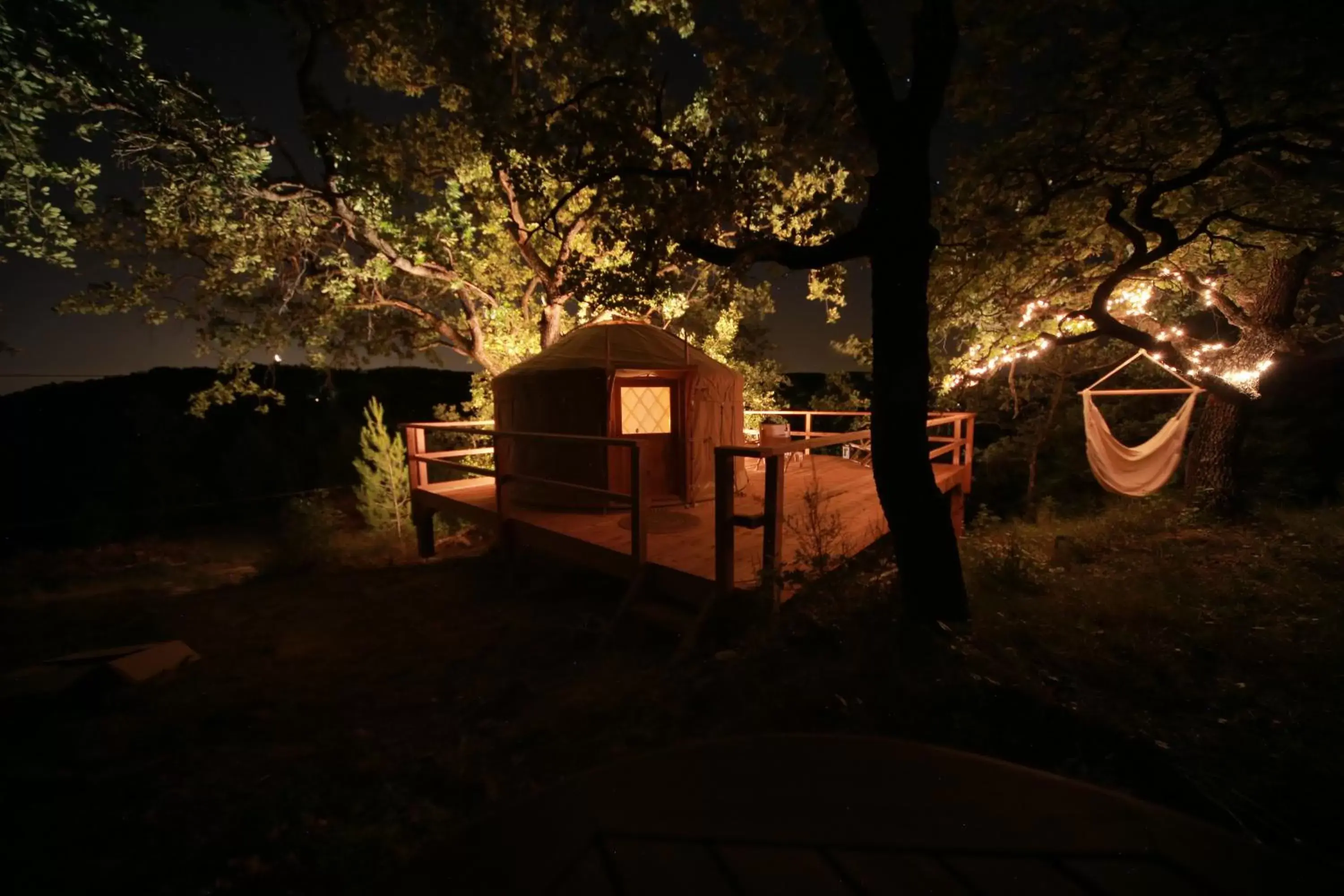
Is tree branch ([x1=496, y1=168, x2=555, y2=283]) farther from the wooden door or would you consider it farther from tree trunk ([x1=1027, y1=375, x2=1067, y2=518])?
tree trunk ([x1=1027, y1=375, x2=1067, y2=518])

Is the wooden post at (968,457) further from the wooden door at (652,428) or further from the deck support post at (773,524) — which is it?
the deck support post at (773,524)

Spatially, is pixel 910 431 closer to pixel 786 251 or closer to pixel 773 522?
pixel 773 522

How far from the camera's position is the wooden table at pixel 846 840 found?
36.6 inches

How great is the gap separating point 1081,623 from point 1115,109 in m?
4.17

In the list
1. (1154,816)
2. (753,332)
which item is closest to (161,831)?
(1154,816)

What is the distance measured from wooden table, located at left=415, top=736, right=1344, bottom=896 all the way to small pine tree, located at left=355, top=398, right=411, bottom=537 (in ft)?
33.9

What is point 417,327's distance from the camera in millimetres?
10812

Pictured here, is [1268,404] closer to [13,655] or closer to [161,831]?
[161,831]

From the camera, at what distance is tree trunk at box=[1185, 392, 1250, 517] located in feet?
21.6

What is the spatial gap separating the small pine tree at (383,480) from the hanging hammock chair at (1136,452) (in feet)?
36.9

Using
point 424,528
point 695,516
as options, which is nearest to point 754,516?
point 695,516

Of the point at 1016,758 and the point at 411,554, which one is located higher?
the point at 1016,758

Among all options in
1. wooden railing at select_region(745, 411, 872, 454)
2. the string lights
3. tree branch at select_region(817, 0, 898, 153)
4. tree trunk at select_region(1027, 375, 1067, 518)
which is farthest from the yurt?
tree trunk at select_region(1027, 375, 1067, 518)

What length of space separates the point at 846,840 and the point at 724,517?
119 inches
